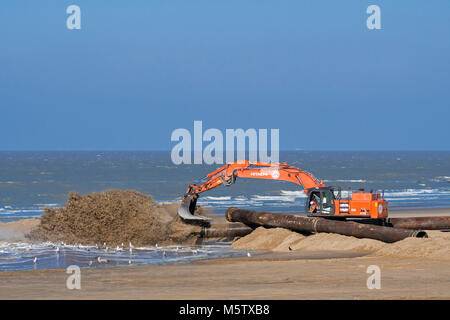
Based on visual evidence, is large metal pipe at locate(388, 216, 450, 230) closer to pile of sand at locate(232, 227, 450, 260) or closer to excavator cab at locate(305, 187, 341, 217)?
pile of sand at locate(232, 227, 450, 260)

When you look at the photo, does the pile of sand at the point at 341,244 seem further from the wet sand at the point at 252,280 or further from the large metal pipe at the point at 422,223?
the large metal pipe at the point at 422,223

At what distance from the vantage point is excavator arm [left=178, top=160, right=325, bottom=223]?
23.5m

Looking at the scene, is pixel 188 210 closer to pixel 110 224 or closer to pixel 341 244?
pixel 110 224

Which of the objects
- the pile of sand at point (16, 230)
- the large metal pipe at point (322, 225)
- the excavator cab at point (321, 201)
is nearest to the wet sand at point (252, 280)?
the large metal pipe at point (322, 225)

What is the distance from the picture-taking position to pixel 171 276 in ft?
49.7

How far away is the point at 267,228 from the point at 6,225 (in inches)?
393

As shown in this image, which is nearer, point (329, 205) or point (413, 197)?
point (329, 205)

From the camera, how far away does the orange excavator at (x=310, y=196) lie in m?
22.4

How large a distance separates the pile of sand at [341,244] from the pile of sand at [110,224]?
2.28 metres

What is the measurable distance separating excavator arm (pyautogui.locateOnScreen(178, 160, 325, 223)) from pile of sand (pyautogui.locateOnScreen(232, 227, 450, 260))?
1718 millimetres

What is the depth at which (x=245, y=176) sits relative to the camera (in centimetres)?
2398

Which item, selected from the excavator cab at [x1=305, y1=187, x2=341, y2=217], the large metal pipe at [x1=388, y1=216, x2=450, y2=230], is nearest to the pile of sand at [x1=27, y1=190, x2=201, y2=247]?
the excavator cab at [x1=305, y1=187, x2=341, y2=217]

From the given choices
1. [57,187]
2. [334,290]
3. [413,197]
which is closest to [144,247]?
[334,290]
